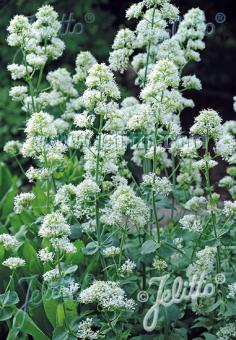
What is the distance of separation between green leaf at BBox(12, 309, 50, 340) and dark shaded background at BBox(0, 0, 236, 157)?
136 inches

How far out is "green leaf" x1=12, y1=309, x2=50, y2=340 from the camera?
9.61ft

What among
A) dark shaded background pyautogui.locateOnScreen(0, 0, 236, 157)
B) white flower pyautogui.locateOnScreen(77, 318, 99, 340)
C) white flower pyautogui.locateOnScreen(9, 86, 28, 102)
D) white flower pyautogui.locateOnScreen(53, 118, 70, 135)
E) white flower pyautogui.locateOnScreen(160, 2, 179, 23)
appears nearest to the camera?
white flower pyautogui.locateOnScreen(77, 318, 99, 340)

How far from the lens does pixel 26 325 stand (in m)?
2.93

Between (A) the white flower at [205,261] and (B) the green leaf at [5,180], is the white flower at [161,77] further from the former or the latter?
(B) the green leaf at [5,180]

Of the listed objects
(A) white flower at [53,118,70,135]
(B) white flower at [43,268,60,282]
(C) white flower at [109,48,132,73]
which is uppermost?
(C) white flower at [109,48,132,73]

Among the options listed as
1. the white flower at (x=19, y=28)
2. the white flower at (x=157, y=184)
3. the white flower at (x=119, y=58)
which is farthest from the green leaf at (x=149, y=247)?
the white flower at (x=19, y=28)

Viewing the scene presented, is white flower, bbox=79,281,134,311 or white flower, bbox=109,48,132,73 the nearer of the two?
white flower, bbox=79,281,134,311

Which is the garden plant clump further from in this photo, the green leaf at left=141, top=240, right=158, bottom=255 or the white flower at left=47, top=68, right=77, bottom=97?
the white flower at left=47, top=68, right=77, bottom=97

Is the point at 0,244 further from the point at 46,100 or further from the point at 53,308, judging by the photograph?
the point at 46,100

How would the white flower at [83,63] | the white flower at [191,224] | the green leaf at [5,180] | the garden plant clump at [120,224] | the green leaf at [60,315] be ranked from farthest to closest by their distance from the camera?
1. the green leaf at [5,180]
2. the white flower at [83,63]
3. the white flower at [191,224]
4. the green leaf at [60,315]
5. the garden plant clump at [120,224]

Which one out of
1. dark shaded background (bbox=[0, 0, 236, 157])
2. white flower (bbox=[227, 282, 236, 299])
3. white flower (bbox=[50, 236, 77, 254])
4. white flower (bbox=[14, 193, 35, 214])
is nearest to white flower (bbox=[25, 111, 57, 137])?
white flower (bbox=[14, 193, 35, 214])

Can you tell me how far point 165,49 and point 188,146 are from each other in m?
0.59

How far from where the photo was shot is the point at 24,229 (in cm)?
364

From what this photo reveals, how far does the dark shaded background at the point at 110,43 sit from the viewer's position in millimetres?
6707
